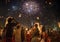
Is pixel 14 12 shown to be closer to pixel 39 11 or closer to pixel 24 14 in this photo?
pixel 24 14

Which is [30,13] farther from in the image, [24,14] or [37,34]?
[37,34]

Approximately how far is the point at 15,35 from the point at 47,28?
31 cm

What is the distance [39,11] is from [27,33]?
26cm

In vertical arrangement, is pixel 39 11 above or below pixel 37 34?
above

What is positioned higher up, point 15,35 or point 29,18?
point 29,18

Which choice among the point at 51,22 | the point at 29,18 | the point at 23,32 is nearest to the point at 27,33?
the point at 23,32

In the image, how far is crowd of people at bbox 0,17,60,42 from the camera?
64.4 inches

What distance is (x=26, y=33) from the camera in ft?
5.51

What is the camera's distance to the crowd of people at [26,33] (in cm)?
164

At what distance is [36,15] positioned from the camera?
1765mm

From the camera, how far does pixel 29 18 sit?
1.74m

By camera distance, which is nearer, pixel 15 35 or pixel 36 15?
pixel 15 35

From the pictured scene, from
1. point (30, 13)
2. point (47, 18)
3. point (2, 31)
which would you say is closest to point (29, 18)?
point (30, 13)

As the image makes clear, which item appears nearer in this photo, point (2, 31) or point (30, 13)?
point (2, 31)
